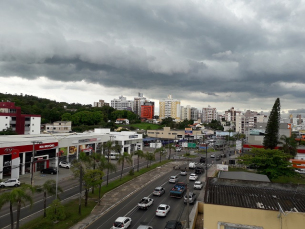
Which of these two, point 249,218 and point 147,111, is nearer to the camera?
point 249,218

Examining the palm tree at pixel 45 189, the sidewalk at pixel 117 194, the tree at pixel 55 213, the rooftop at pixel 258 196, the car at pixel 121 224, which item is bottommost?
the sidewalk at pixel 117 194

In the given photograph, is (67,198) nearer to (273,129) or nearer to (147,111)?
(273,129)

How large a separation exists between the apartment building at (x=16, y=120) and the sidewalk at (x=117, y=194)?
4722 cm

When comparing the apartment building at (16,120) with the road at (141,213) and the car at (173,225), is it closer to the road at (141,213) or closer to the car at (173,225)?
the road at (141,213)

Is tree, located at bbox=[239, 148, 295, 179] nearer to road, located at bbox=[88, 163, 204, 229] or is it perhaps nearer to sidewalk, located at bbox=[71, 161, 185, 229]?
road, located at bbox=[88, 163, 204, 229]

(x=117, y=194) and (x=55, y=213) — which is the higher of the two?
(x=55, y=213)

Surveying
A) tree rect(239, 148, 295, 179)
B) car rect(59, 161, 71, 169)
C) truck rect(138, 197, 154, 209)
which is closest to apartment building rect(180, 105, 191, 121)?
car rect(59, 161, 71, 169)

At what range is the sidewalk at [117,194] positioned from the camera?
773 inches

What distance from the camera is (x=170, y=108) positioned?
18612cm

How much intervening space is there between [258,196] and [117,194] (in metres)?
17.9

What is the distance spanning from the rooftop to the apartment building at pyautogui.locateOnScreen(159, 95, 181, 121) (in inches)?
6629

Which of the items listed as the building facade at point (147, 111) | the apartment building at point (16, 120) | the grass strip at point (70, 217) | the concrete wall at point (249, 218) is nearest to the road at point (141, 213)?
the grass strip at point (70, 217)

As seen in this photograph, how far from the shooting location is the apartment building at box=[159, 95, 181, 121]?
185 m

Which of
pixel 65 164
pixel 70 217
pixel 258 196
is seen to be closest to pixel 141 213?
pixel 70 217
